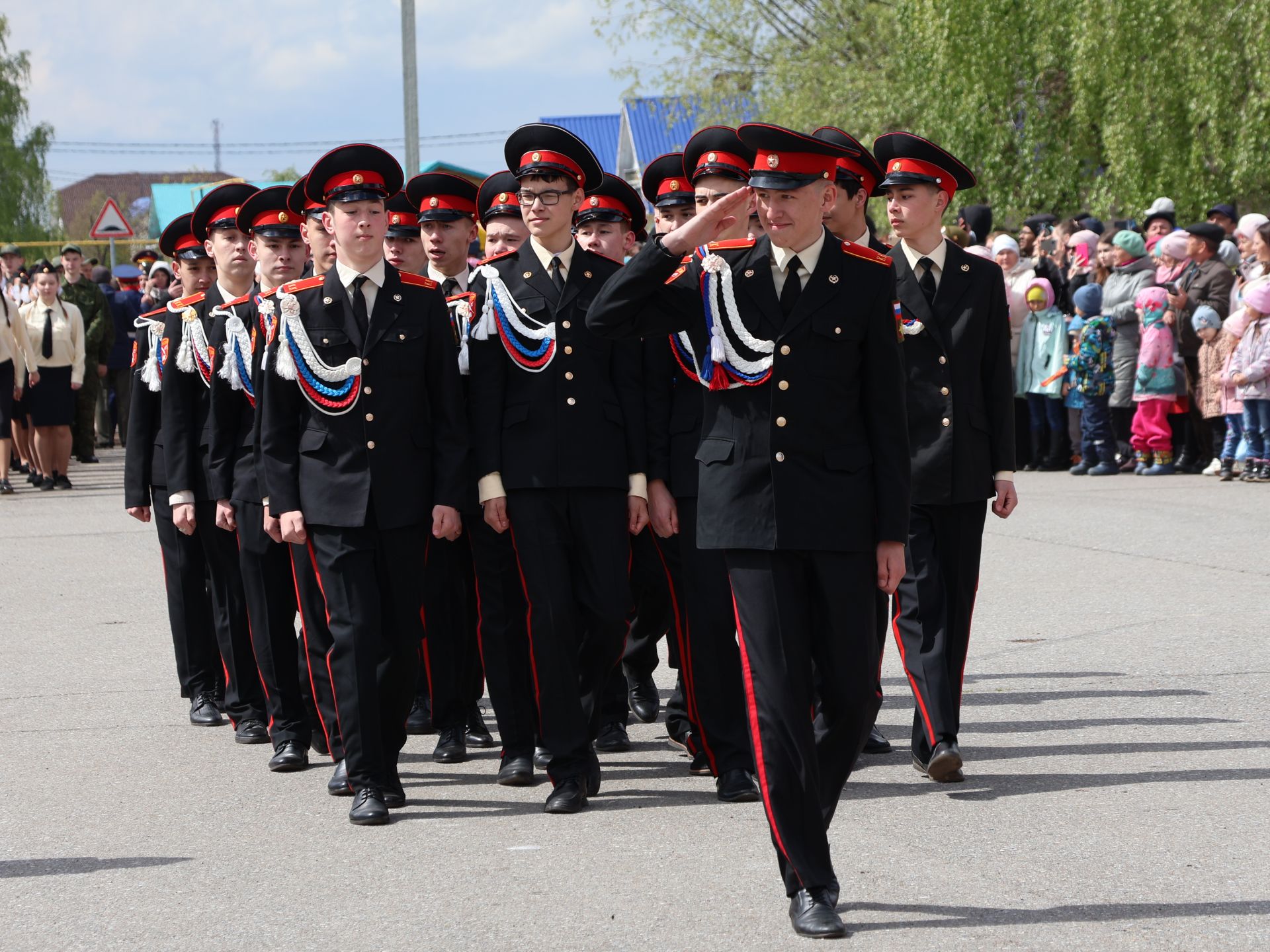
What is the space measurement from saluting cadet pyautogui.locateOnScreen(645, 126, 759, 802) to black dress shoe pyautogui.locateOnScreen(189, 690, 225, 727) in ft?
7.69

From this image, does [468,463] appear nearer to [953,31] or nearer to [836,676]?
[836,676]

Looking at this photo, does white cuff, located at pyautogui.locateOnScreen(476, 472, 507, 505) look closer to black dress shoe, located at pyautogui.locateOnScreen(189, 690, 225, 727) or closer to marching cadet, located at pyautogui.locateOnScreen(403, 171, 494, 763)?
marching cadet, located at pyautogui.locateOnScreen(403, 171, 494, 763)

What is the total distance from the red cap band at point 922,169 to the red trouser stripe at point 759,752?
227cm

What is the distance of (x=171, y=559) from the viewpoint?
7930 millimetres

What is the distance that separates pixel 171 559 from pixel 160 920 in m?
3.30

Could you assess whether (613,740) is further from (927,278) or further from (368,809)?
(927,278)

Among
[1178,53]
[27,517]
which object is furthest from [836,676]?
[1178,53]

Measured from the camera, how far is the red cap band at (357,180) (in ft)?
20.0

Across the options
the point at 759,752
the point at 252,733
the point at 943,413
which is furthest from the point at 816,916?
the point at 252,733

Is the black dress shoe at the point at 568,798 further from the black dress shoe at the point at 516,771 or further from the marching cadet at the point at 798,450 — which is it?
the marching cadet at the point at 798,450

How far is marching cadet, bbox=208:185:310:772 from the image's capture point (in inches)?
273

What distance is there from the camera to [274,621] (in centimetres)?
695

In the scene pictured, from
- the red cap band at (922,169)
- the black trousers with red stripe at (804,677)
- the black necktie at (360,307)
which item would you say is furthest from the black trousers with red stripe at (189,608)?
the black trousers with red stripe at (804,677)

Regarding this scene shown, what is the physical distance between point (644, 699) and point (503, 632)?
149 centimetres
